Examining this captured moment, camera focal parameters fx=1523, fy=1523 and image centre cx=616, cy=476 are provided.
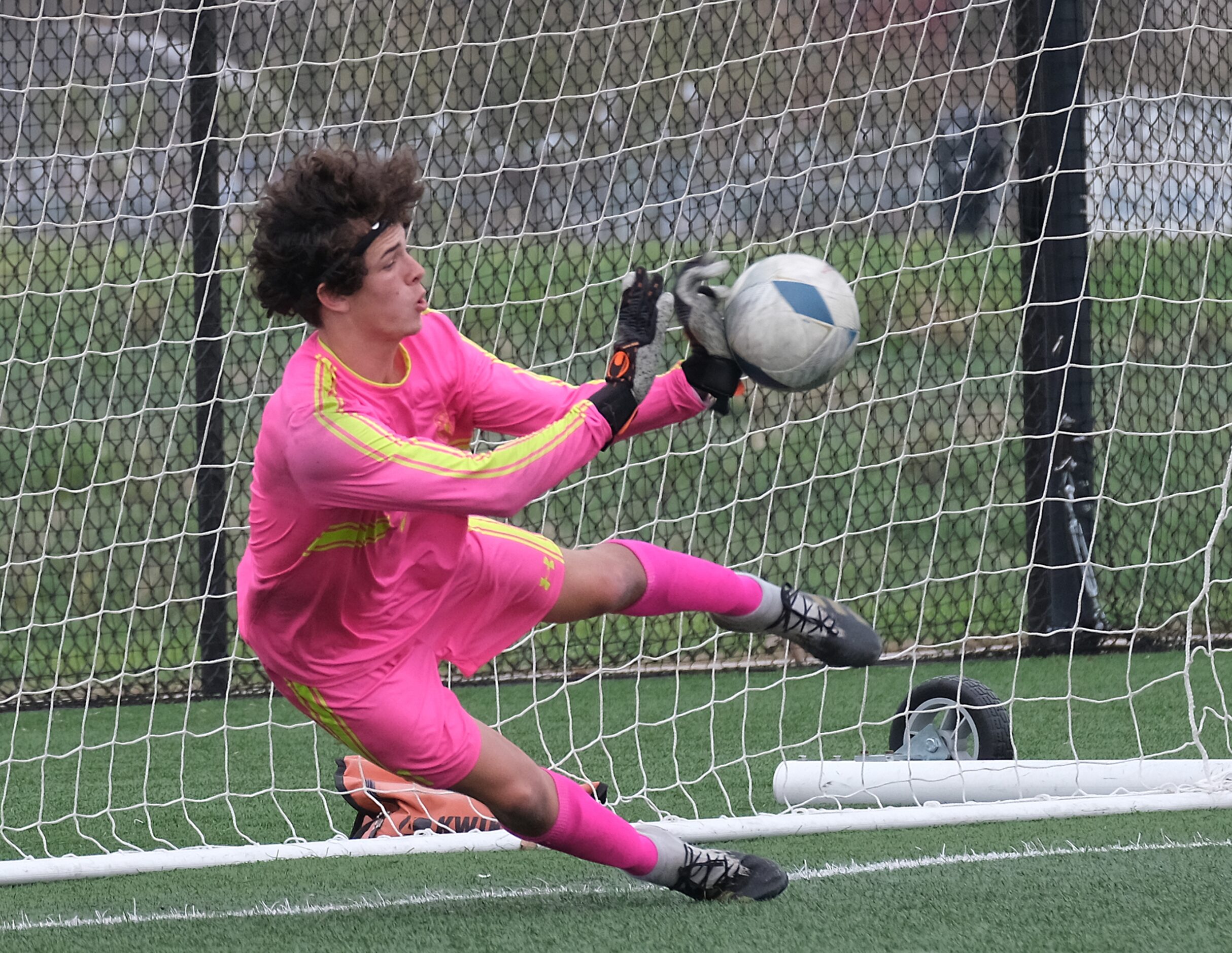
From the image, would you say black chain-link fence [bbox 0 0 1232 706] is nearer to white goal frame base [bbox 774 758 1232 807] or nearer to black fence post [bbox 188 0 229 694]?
black fence post [bbox 188 0 229 694]

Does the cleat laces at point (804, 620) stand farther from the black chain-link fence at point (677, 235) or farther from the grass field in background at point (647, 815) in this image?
the black chain-link fence at point (677, 235)

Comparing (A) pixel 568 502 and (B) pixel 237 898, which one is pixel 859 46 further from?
(B) pixel 237 898

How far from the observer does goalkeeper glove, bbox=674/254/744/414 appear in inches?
118

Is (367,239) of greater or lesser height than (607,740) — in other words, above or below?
above

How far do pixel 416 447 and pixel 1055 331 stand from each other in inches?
151

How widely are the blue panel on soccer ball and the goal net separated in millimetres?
2217

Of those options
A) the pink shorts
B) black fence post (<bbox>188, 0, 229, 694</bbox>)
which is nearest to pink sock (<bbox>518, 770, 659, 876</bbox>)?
the pink shorts

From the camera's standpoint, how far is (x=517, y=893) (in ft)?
11.0

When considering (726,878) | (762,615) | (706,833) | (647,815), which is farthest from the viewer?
(647,815)

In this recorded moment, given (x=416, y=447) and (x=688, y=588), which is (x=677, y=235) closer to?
(x=688, y=588)

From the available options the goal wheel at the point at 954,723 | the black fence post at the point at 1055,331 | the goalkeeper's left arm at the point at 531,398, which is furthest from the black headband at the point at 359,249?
the black fence post at the point at 1055,331

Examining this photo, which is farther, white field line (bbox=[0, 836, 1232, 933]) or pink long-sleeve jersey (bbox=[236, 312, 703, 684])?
white field line (bbox=[0, 836, 1232, 933])

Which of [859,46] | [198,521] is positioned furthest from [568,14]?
[198,521]

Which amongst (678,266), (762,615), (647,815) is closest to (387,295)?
(762,615)
